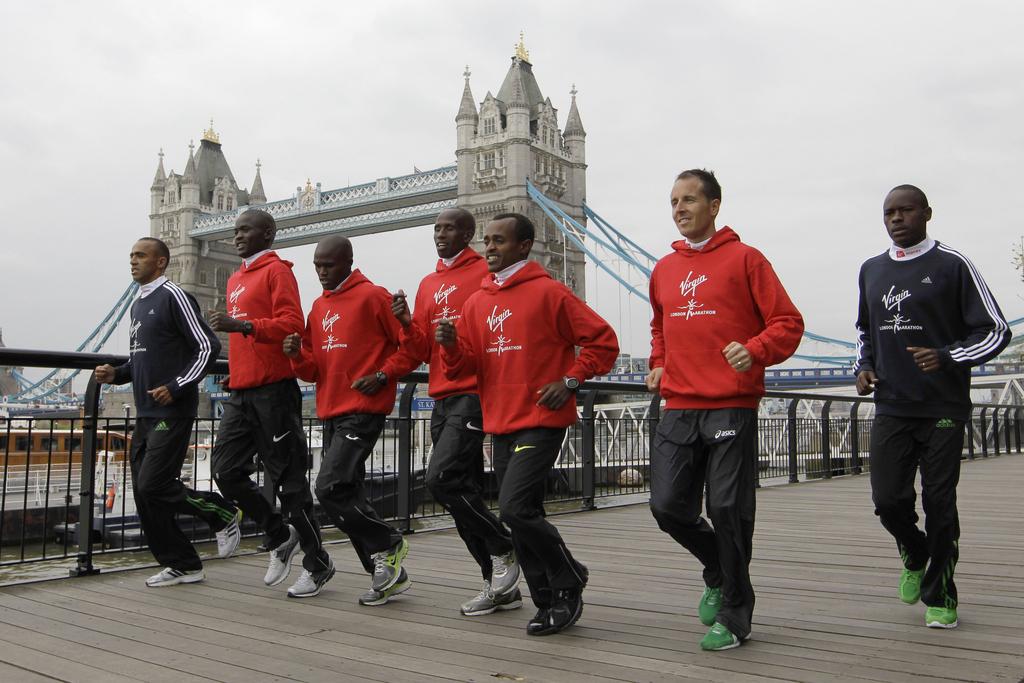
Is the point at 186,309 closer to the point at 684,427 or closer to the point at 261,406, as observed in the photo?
the point at 261,406

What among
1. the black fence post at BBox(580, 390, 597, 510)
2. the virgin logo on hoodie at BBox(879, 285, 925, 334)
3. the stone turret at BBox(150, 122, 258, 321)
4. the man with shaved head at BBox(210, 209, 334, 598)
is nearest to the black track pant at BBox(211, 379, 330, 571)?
the man with shaved head at BBox(210, 209, 334, 598)

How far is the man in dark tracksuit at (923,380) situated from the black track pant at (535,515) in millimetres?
1140

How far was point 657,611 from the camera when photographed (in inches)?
137

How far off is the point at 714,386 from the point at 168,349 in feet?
8.17

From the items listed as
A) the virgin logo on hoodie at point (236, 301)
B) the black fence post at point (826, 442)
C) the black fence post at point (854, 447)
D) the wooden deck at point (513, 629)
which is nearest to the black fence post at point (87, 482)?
the wooden deck at point (513, 629)

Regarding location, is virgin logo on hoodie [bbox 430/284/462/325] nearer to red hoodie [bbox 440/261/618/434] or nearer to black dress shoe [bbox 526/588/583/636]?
red hoodie [bbox 440/261/618/434]

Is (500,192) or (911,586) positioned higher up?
(500,192)

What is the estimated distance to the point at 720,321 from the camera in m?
2.99

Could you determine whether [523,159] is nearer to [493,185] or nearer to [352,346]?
[493,185]

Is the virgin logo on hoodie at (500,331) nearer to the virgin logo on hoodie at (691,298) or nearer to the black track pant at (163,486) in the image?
the virgin logo on hoodie at (691,298)

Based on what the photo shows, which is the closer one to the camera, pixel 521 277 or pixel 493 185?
pixel 521 277

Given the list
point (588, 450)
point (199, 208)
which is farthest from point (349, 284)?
point (199, 208)

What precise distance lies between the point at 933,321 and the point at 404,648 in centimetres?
212

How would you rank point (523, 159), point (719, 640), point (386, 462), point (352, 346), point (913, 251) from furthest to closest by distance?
1. point (523, 159)
2. point (386, 462)
3. point (352, 346)
4. point (913, 251)
5. point (719, 640)
